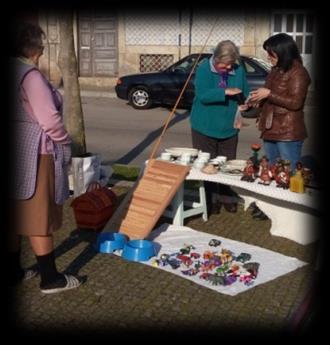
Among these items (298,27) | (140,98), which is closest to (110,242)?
(140,98)

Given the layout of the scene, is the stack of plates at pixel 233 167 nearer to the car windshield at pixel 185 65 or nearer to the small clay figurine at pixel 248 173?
the small clay figurine at pixel 248 173

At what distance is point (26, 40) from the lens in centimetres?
374

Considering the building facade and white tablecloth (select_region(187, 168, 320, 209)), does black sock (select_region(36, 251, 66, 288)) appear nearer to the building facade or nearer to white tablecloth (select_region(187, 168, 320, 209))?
white tablecloth (select_region(187, 168, 320, 209))

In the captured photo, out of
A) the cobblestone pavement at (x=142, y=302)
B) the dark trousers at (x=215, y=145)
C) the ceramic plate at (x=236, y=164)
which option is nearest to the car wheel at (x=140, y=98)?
the dark trousers at (x=215, y=145)

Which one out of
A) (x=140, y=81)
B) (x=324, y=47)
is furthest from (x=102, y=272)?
(x=140, y=81)

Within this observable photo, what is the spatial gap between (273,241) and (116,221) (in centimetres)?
136

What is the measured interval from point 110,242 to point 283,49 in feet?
6.96

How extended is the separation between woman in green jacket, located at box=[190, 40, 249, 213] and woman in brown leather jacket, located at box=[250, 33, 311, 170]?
0.95 feet

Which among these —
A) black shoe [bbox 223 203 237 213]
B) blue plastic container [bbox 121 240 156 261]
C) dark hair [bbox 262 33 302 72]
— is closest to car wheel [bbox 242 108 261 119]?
dark hair [bbox 262 33 302 72]

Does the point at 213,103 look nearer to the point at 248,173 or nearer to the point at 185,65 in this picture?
the point at 248,173

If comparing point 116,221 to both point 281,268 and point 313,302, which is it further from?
point 313,302

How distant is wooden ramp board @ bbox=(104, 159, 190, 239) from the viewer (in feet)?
17.0

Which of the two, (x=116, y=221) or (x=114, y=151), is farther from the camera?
(x=114, y=151)

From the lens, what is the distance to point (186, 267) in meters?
4.65
